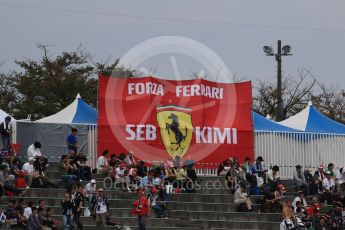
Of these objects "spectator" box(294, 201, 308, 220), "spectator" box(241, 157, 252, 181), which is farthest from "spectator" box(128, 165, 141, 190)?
"spectator" box(294, 201, 308, 220)

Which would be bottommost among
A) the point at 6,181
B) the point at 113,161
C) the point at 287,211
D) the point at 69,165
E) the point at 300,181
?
the point at 287,211

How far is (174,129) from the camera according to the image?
38938mm

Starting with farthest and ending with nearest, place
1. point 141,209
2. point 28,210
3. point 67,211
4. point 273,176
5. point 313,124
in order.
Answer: point 313,124 → point 273,176 → point 141,209 → point 67,211 → point 28,210

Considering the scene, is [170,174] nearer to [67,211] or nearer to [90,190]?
[90,190]

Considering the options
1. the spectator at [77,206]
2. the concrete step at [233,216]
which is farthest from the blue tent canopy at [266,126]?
the spectator at [77,206]

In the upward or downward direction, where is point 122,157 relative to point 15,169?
upward

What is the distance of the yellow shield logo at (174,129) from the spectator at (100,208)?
23.3 feet

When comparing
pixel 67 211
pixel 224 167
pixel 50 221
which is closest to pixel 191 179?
pixel 224 167

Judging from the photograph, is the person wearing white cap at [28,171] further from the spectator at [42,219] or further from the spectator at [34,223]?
the spectator at [34,223]

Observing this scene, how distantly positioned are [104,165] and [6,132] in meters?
3.50

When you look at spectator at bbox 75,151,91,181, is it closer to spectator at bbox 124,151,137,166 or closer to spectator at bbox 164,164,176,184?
spectator at bbox 124,151,137,166

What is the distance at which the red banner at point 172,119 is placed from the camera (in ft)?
126

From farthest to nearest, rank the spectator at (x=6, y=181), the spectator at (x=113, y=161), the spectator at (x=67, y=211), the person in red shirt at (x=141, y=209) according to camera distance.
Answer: the spectator at (x=113, y=161) < the spectator at (x=6, y=181) < the person in red shirt at (x=141, y=209) < the spectator at (x=67, y=211)

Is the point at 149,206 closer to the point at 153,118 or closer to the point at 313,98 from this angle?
the point at 153,118
